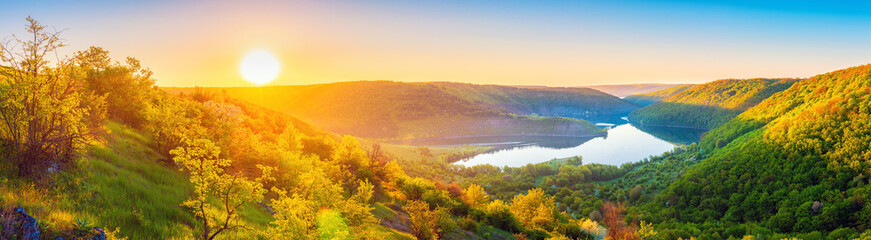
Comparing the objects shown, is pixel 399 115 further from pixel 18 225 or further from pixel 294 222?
pixel 18 225

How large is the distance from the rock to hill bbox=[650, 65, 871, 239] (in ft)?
134

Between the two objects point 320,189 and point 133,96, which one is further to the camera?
point 133,96

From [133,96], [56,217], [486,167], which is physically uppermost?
[133,96]

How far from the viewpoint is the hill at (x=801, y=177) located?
2888 centimetres

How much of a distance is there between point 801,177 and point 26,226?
2094 inches

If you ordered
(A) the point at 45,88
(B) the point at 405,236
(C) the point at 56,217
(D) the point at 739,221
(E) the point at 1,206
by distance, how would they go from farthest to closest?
1. (D) the point at 739,221
2. (B) the point at 405,236
3. (A) the point at 45,88
4. (C) the point at 56,217
5. (E) the point at 1,206

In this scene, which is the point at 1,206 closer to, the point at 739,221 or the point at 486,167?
the point at 739,221

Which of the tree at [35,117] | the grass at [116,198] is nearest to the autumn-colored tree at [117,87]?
the grass at [116,198]

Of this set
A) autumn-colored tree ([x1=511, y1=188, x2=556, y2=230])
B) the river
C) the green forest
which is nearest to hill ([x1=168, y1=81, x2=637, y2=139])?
the river

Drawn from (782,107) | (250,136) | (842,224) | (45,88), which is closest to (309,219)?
(45,88)

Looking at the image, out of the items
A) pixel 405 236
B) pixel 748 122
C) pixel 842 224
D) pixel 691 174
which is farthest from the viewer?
pixel 748 122

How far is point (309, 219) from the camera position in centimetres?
774

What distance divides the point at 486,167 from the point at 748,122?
49961 millimetres

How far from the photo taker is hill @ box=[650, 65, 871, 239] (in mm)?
28875
